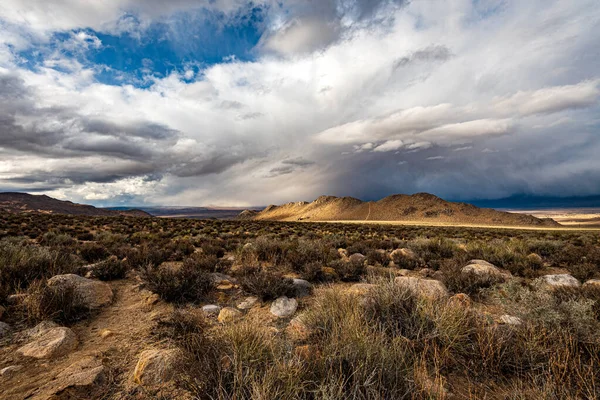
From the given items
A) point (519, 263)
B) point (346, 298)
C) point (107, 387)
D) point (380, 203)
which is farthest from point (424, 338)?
point (380, 203)

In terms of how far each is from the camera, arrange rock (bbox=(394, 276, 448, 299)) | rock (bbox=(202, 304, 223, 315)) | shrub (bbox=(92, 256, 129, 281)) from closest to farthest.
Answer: rock (bbox=(202, 304, 223, 315)) < rock (bbox=(394, 276, 448, 299)) < shrub (bbox=(92, 256, 129, 281))

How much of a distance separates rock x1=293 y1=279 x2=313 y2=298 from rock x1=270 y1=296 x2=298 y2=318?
58 centimetres

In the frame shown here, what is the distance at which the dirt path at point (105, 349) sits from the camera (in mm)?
2920

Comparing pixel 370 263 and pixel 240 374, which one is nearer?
pixel 240 374

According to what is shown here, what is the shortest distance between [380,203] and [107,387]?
4584 inches

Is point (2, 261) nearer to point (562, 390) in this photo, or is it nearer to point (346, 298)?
point (346, 298)

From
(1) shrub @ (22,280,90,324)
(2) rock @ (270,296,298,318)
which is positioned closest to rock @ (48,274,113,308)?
(1) shrub @ (22,280,90,324)

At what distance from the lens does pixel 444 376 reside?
304 centimetres

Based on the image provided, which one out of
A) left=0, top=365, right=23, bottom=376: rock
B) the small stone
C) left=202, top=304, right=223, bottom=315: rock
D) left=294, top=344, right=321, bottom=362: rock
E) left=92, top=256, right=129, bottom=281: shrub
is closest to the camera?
left=294, top=344, right=321, bottom=362: rock

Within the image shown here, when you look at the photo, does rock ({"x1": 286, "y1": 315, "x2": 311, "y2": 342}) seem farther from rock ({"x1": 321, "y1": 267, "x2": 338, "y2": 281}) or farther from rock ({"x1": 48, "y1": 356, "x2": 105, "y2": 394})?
rock ({"x1": 321, "y1": 267, "x2": 338, "y2": 281})

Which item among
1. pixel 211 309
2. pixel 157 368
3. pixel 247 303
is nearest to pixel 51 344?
pixel 157 368

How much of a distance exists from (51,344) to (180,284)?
7.21 feet

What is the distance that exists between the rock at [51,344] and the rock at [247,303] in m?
2.54

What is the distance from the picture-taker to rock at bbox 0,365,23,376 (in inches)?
122
